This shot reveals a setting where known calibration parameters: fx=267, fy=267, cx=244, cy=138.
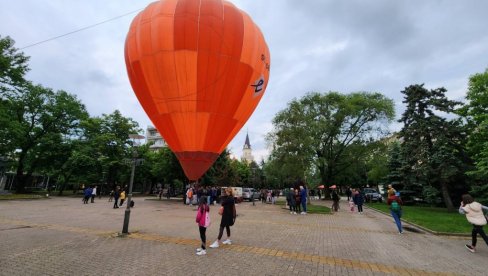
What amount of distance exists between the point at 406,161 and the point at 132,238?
25838 millimetres

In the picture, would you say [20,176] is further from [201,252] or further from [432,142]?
[432,142]

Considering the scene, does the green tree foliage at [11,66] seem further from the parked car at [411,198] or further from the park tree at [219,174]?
the parked car at [411,198]

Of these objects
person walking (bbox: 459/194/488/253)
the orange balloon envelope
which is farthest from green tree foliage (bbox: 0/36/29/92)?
person walking (bbox: 459/194/488/253)

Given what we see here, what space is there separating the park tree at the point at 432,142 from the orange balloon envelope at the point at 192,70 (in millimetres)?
20201

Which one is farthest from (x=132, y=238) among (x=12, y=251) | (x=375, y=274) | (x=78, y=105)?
(x=78, y=105)

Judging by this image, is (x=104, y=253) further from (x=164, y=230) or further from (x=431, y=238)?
(x=431, y=238)

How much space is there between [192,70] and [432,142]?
2401 centimetres

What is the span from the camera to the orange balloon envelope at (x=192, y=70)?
1162 centimetres

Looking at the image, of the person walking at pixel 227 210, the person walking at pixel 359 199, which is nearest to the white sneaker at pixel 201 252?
the person walking at pixel 227 210

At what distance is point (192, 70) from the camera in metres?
11.6

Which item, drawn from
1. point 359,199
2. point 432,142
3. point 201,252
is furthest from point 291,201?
point 432,142

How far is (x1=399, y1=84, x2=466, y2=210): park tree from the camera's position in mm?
23053

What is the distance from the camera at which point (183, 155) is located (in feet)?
39.0

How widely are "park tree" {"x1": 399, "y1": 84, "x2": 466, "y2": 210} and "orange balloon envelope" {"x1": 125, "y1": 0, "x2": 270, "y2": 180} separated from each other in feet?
66.3
